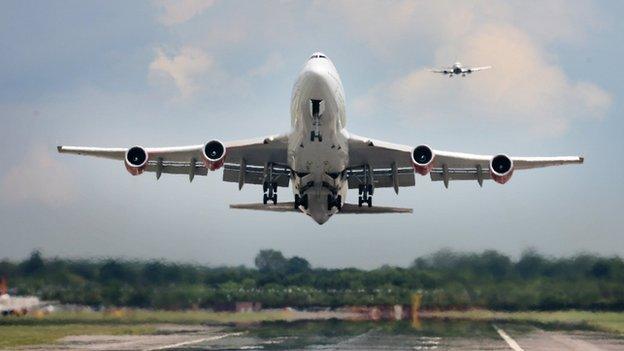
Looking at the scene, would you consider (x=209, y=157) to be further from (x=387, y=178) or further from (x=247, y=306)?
(x=387, y=178)

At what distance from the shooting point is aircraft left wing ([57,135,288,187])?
131ft

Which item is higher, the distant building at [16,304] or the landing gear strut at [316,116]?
the landing gear strut at [316,116]

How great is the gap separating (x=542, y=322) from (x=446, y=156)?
325 inches

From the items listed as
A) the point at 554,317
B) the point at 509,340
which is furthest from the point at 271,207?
the point at 554,317

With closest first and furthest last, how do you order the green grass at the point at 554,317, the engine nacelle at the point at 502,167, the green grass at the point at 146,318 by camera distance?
the green grass at the point at 146,318 → the engine nacelle at the point at 502,167 → the green grass at the point at 554,317

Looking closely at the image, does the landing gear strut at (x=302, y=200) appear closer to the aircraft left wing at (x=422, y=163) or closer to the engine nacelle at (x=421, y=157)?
the aircraft left wing at (x=422, y=163)

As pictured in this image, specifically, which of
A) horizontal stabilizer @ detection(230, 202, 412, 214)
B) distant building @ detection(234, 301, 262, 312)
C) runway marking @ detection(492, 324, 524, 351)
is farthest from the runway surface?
horizontal stabilizer @ detection(230, 202, 412, 214)

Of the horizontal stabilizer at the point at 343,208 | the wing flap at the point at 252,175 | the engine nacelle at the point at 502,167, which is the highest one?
the wing flap at the point at 252,175

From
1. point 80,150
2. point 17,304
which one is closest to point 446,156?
point 80,150

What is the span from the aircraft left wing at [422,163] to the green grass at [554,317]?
5237mm

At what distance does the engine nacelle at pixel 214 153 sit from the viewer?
39.4m

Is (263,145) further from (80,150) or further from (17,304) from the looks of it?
(17,304)

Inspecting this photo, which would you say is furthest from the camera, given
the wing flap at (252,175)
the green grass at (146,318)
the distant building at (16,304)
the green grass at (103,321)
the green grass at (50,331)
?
the wing flap at (252,175)

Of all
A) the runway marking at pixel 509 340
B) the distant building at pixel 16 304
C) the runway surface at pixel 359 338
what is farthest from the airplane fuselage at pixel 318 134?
the distant building at pixel 16 304
